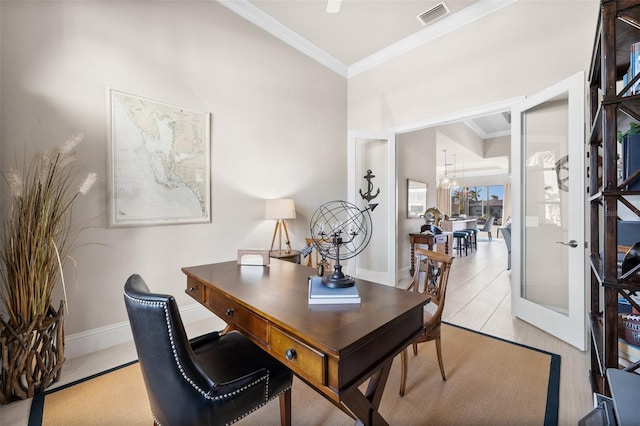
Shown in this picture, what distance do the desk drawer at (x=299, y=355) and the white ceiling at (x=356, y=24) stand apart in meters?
3.53

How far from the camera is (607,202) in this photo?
1.27 metres

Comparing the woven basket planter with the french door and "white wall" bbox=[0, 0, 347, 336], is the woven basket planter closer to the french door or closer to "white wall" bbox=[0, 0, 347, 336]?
"white wall" bbox=[0, 0, 347, 336]

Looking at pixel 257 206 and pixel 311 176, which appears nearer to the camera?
pixel 257 206

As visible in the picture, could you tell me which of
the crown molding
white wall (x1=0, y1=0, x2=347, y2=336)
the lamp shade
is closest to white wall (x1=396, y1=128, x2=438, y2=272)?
the crown molding

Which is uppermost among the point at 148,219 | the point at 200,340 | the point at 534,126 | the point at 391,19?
the point at 391,19

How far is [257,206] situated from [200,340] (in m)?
2.07

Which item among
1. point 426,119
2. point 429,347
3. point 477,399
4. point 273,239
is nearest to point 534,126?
point 426,119

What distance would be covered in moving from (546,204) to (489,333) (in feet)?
4.64

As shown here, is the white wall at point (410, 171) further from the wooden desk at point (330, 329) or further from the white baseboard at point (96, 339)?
the white baseboard at point (96, 339)

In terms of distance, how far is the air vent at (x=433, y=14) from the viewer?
314 centimetres

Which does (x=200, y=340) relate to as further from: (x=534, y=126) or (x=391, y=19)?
(x=391, y=19)

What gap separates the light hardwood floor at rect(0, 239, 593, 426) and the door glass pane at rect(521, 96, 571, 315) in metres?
0.40

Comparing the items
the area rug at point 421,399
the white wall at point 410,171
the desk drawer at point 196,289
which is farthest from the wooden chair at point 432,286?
the white wall at point 410,171

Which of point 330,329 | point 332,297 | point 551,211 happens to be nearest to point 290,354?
point 330,329
